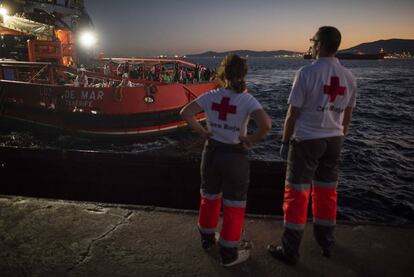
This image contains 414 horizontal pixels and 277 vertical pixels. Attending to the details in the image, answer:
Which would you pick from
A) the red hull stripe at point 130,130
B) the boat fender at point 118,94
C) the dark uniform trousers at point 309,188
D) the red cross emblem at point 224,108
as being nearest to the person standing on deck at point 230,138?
the red cross emblem at point 224,108

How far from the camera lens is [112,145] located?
1184 cm

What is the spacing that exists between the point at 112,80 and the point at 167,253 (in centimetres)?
1022

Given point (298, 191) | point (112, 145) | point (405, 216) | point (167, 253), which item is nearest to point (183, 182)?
point (167, 253)

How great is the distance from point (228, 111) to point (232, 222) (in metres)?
0.94

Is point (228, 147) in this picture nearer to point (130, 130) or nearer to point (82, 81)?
point (130, 130)

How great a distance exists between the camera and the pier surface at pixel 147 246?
9.23 ft

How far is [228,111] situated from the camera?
2807 mm

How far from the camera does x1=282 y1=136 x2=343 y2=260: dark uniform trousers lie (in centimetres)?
288

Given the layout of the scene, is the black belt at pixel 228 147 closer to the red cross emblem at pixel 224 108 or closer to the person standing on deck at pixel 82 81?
the red cross emblem at pixel 224 108

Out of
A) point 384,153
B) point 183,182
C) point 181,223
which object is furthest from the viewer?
point 384,153

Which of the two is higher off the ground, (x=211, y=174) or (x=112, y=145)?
(x=211, y=174)

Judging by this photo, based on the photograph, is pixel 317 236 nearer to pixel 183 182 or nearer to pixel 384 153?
pixel 183 182

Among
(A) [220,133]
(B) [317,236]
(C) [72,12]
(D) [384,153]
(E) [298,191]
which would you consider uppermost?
(C) [72,12]

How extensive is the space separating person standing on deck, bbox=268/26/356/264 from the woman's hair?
1.50 ft
